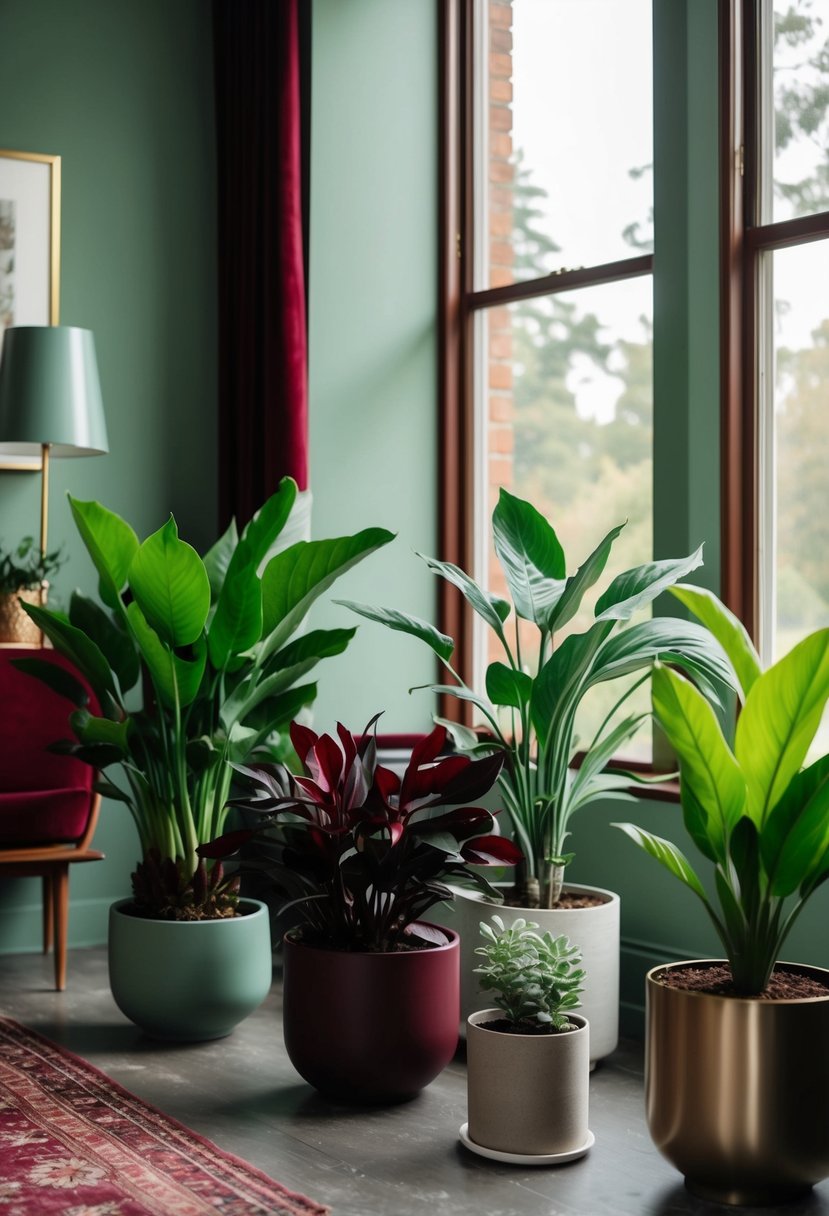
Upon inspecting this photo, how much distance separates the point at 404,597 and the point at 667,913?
1.25 m

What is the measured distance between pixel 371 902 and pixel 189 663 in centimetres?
67

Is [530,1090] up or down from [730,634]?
down

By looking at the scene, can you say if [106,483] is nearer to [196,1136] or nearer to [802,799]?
[196,1136]

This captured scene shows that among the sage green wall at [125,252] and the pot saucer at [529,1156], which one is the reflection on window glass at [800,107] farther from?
the pot saucer at [529,1156]

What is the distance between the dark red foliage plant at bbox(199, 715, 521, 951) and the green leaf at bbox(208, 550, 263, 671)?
0.31 m

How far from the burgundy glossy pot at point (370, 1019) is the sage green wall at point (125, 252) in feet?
5.30

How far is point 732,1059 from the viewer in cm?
189

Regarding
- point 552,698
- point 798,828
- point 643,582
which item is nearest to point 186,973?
point 552,698

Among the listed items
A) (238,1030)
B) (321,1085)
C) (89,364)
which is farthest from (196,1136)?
(89,364)

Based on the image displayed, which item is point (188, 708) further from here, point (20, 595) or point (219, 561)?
point (20, 595)

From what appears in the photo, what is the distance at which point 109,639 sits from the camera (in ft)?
9.55

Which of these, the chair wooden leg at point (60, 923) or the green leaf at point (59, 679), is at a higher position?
the green leaf at point (59, 679)

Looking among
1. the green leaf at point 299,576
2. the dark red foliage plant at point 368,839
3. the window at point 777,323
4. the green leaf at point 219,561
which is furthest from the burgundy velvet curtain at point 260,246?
the dark red foliage plant at point 368,839

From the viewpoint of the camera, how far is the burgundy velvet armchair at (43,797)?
10.4ft
